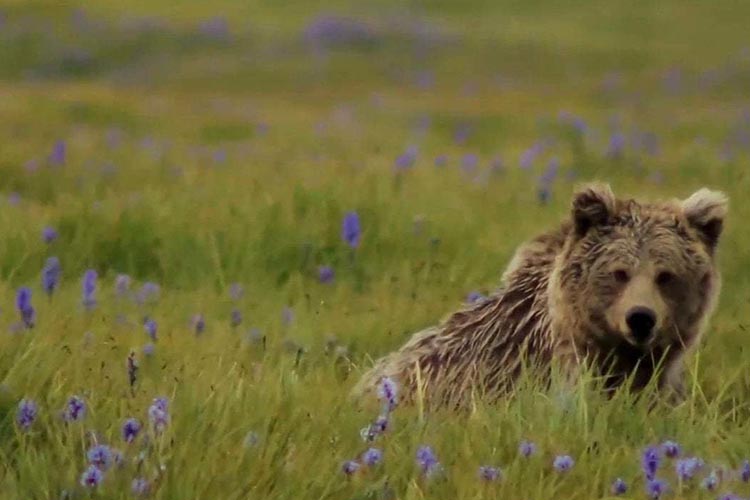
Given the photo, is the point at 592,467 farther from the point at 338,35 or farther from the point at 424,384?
Result: the point at 338,35

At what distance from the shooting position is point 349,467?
3.32m

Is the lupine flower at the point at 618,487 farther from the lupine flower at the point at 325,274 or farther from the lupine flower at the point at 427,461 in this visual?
the lupine flower at the point at 325,274

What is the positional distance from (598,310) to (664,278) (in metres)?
0.27

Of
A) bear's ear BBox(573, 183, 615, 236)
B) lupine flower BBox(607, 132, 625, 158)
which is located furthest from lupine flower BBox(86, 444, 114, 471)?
lupine flower BBox(607, 132, 625, 158)

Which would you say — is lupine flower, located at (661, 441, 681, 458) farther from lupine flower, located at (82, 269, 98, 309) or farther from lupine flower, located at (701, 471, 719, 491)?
lupine flower, located at (82, 269, 98, 309)

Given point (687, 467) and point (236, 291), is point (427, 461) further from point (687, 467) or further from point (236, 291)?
point (236, 291)

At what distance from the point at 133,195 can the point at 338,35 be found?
20.1 metres

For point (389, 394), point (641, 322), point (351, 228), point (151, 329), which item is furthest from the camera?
point (351, 228)

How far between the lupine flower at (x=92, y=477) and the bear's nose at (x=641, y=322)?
84.9 inches

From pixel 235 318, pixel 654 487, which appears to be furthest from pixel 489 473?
pixel 235 318

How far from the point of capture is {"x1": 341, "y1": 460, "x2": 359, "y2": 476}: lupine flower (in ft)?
10.9

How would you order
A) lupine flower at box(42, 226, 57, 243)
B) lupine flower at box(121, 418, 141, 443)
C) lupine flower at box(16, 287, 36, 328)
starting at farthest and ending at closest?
1. lupine flower at box(42, 226, 57, 243)
2. lupine flower at box(16, 287, 36, 328)
3. lupine flower at box(121, 418, 141, 443)

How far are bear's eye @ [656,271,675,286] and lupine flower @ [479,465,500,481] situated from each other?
5.50ft

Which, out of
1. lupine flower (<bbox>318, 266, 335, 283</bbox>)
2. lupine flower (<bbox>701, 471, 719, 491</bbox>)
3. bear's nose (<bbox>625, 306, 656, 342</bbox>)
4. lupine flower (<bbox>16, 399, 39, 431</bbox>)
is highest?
lupine flower (<bbox>16, 399, 39, 431</bbox>)
